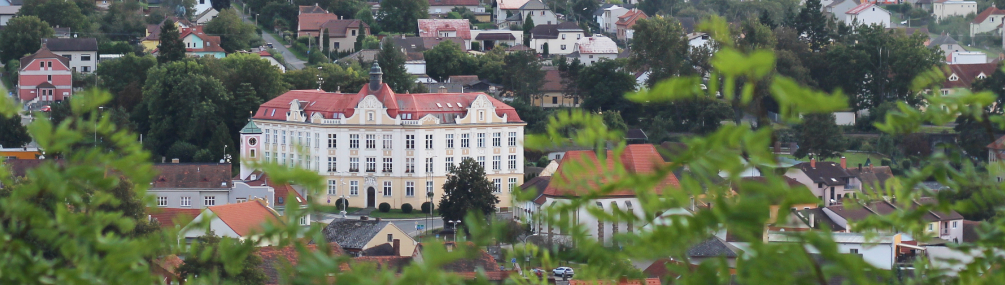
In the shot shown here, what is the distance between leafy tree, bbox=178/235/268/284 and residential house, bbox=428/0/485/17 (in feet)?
257

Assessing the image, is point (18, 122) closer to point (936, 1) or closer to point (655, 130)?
point (655, 130)

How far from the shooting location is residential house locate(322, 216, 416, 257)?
36.6m

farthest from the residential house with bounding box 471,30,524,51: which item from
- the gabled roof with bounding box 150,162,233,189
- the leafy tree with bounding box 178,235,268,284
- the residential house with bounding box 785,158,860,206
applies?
the leafy tree with bounding box 178,235,268,284

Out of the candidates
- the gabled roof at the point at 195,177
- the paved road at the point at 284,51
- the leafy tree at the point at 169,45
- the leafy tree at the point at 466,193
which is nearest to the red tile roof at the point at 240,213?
the leafy tree at the point at 466,193

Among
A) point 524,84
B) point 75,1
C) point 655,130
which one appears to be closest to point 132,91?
point 524,84

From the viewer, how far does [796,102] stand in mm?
4625

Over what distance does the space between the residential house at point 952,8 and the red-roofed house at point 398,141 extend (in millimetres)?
60536

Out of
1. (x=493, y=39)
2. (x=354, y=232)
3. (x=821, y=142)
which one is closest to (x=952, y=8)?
(x=493, y=39)

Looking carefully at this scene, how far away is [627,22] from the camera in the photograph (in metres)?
96.9

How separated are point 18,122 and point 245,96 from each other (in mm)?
A: 8686

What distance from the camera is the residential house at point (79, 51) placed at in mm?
77125

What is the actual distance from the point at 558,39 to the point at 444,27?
674 centimetres

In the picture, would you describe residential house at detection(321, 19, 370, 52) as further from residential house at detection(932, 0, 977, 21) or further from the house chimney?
the house chimney

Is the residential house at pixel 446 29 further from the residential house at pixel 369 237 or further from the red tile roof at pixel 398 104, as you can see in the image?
the residential house at pixel 369 237
